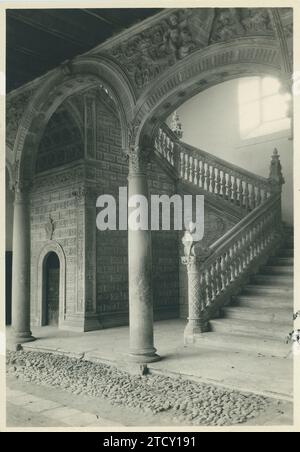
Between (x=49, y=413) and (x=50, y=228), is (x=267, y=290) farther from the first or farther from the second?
(x=50, y=228)

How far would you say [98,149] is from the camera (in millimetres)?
11023

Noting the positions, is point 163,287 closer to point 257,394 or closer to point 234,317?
point 234,317

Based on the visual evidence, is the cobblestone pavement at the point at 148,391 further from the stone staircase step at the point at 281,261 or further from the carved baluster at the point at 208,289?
the stone staircase step at the point at 281,261

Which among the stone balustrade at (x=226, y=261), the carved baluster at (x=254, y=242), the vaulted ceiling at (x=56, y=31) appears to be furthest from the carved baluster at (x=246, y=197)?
the vaulted ceiling at (x=56, y=31)

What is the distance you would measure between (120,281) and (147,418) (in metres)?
6.32

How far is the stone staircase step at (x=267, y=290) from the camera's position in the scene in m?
8.60

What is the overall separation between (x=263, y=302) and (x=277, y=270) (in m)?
1.26

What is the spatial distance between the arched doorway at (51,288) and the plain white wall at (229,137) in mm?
6657

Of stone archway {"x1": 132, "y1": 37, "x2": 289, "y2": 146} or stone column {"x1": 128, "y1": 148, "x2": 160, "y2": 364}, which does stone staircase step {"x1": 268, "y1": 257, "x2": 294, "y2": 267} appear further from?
stone archway {"x1": 132, "y1": 37, "x2": 289, "y2": 146}

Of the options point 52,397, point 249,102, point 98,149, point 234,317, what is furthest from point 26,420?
point 249,102

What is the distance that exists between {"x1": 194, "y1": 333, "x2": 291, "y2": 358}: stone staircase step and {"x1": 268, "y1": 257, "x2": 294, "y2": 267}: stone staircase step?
2.73 meters

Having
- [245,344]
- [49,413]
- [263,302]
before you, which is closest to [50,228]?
[263,302]

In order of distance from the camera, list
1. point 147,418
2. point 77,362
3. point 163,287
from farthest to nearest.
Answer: point 163,287 → point 77,362 → point 147,418

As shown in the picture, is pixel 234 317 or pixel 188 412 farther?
pixel 234 317
